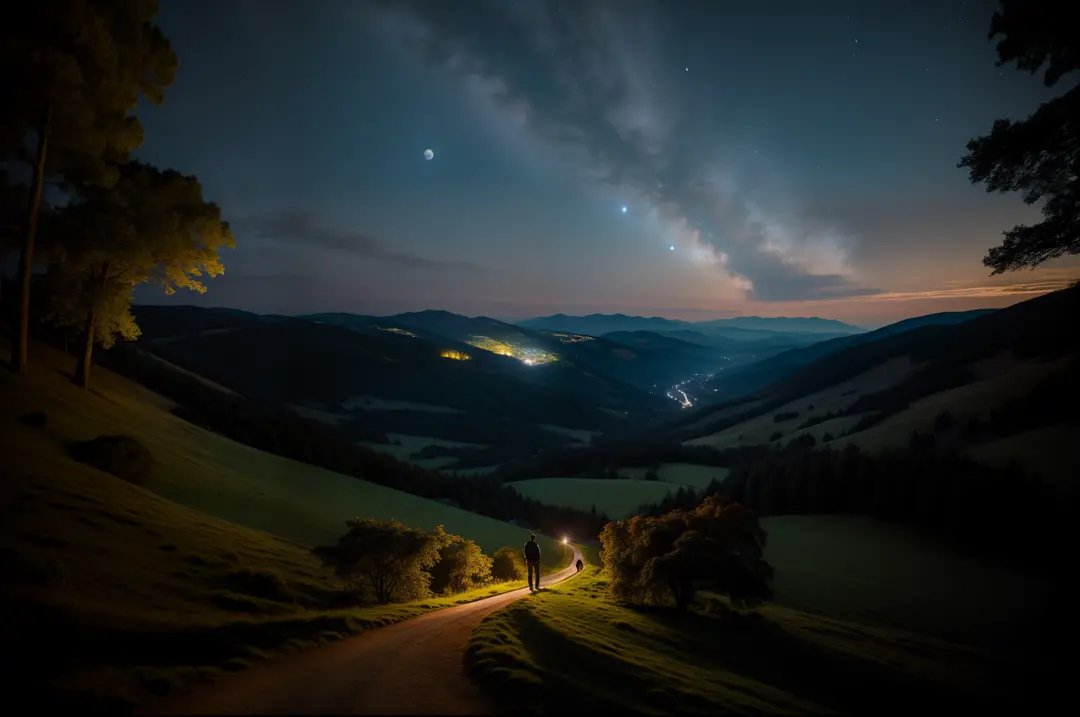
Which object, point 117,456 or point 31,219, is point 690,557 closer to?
point 117,456

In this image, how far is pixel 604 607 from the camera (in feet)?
81.5

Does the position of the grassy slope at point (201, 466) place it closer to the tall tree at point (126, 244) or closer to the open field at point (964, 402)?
the tall tree at point (126, 244)

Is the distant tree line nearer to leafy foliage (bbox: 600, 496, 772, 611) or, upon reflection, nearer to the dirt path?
leafy foliage (bbox: 600, 496, 772, 611)

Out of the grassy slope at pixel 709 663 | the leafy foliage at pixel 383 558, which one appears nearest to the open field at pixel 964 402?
the grassy slope at pixel 709 663

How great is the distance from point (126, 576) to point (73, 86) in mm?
23754

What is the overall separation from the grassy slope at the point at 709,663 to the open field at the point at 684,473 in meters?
140

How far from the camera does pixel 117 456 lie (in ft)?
84.5

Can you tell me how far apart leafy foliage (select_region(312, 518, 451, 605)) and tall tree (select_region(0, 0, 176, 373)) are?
21374 mm

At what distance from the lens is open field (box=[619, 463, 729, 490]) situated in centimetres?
17062

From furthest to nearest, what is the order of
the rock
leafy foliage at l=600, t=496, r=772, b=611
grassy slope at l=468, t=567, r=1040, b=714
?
leafy foliage at l=600, t=496, r=772, b=611 < the rock < grassy slope at l=468, t=567, r=1040, b=714

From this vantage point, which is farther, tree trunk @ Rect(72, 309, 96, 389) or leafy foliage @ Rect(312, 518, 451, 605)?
tree trunk @ Rect(72, 309, 96, 389)

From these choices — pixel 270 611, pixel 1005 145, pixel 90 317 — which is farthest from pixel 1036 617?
pixel 90 317

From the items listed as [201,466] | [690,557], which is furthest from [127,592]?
[201,466]

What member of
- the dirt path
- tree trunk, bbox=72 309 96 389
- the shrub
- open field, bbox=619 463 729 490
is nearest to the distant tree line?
open field, bbox=619 463 729 490
